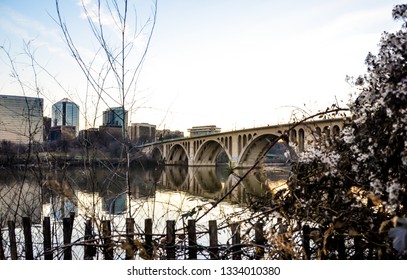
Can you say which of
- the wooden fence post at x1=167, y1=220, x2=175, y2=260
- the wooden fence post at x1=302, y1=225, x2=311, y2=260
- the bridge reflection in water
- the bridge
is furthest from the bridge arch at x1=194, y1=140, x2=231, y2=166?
the wooden fence post at x1=302, y1=225, x2=311, y2=260

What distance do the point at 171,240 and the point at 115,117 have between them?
491 mm

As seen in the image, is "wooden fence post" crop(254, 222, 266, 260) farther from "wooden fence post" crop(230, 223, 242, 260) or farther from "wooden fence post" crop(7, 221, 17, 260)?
"wooden fence post" crop(7, 221, 17, 260)

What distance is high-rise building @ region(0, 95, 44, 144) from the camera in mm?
1489

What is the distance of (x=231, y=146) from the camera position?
10.7 m

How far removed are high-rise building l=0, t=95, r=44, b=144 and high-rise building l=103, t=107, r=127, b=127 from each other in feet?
1.07

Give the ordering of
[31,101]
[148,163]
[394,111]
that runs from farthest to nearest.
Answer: [148,163]
[31,101]
[394,111]

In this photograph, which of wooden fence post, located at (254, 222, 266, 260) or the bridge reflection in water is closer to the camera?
wooden fence post, located at (254, 222, 266, 260)

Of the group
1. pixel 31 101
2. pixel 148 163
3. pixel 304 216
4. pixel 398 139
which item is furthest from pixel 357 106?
pixel 148 163

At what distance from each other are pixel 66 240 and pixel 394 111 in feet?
3.49

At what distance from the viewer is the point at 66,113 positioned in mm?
1484

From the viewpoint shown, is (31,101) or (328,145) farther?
(31,101)

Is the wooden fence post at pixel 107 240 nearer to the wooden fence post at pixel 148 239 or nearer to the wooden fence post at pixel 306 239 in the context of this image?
the wooden fence post at pixel 148 239

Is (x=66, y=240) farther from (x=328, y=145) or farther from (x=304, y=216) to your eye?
(x=328, y=145)

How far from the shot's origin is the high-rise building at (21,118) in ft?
4.89
